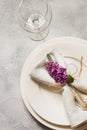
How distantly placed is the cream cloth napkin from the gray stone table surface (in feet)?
0.31

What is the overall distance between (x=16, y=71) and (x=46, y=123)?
7.5 inches

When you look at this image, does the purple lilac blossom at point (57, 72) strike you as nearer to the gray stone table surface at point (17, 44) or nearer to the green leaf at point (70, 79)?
the green leaf at point (70, 79)

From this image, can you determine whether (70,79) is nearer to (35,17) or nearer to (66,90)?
(66,90)

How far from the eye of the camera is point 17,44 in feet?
3.77

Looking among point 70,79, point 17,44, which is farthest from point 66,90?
point 17,44

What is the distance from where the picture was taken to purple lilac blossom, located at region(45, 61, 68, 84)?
1.02m

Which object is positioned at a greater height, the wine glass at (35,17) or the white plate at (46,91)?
the wine glass at (35,17)

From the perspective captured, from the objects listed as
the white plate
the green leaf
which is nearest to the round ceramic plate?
the white plate

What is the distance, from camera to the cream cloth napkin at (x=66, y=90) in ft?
3.25

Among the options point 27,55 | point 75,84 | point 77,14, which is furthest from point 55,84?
point 77,14

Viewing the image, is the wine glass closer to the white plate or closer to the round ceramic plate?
the white plate

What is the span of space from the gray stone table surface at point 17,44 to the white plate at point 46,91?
47 millimetres

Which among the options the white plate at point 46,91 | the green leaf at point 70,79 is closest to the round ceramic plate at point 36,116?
the white plate at point 46,91

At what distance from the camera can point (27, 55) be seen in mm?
1134
